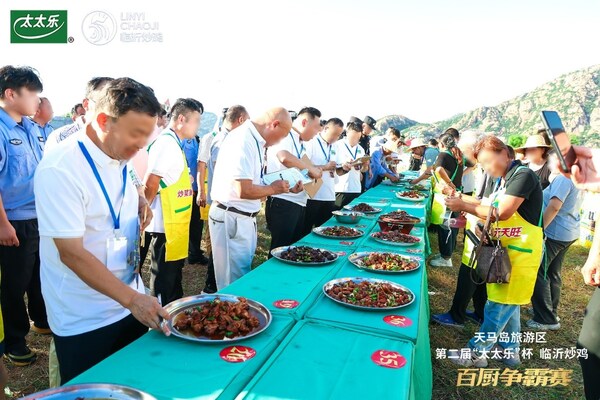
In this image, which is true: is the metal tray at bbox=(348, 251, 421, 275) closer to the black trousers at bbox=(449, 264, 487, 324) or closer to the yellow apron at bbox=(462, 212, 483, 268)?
the yellow apron at bbox=(462, 212, 483, 268)

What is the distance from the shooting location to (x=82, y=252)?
1.49 metres

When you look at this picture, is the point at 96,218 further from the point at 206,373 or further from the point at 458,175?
the point at 458,175

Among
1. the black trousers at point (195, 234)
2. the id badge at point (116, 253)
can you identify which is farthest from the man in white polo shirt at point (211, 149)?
the id badge at point (116, 253)

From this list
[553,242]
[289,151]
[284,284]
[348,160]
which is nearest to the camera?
[284,284]

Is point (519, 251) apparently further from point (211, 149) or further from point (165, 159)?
point (211, 149)

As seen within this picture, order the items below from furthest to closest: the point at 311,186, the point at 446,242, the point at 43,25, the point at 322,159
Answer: the point at 43,25, the point at 446,242, the point at 322,159, the point at 311,186

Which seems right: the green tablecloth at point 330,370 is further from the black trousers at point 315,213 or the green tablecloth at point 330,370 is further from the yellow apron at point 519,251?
the black trousers at point 315,213

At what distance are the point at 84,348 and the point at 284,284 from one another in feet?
3.96

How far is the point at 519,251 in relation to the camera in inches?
122

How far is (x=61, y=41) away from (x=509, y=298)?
7.82 m

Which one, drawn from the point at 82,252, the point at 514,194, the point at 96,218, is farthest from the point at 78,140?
Result: the point at 514,194

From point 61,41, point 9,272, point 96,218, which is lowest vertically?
point 9,272

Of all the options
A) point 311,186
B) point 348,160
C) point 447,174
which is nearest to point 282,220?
point 311,186

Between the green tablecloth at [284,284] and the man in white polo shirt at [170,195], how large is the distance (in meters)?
1.10
